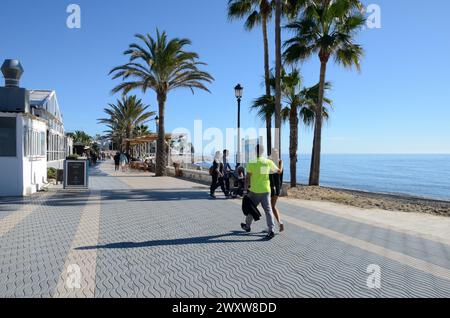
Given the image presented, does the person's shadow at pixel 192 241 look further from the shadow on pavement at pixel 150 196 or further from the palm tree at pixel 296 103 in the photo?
the palm tree at pixel 296 103

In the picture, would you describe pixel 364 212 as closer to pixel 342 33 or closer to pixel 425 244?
pixel 425 244

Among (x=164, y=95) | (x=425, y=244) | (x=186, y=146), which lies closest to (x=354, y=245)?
(x=425, y=244)

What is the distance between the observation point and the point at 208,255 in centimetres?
594

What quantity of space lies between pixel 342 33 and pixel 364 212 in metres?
9.23

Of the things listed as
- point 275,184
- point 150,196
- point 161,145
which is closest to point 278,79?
point 150,196

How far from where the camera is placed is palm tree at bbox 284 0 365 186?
17.5 meters

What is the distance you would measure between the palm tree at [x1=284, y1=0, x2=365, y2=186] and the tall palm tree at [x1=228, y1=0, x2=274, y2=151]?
6.19 ft

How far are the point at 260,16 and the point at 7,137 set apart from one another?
14.0 meters

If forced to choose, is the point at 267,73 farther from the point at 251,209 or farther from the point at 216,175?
the point at 251,209

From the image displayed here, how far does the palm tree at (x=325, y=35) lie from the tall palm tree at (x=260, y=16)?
74.3 inches

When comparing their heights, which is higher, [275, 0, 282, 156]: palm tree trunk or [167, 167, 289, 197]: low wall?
[275, 0, 282, 156]: palm tree trunk

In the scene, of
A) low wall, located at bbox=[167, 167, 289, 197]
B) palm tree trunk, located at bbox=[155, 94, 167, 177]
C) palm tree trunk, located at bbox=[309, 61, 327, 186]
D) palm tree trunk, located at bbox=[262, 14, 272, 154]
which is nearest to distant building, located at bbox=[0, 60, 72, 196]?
low wall, located at bbox=[167, 167, 289, 197]

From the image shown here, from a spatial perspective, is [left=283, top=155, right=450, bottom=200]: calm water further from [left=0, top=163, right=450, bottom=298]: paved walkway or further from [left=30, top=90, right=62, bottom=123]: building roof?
[left=30, top=90, right=62, bottom=123]: building roof

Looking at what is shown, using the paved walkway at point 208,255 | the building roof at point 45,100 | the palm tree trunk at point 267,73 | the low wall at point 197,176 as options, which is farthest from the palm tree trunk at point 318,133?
the building roof at point 45,100
